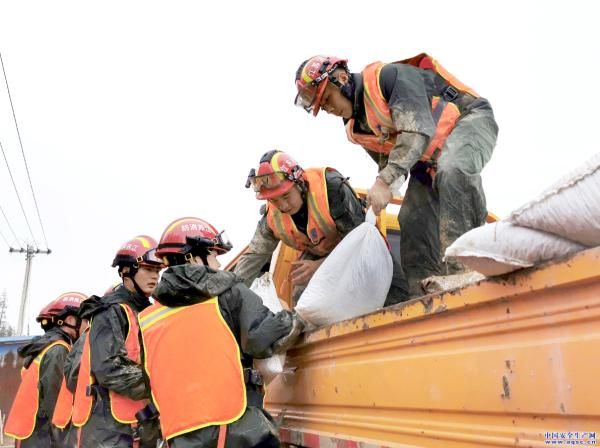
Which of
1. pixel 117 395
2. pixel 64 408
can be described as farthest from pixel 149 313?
pixel 64 408

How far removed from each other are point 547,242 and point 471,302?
268 mm

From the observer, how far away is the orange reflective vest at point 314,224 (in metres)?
3.50

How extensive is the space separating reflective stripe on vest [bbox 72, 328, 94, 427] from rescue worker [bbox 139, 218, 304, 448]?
3.81 ft

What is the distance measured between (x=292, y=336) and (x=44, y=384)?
11.6 ft

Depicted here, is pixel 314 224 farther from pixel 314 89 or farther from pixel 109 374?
pixel 109 374

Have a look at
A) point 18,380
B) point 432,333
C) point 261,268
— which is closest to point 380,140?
point 261,268

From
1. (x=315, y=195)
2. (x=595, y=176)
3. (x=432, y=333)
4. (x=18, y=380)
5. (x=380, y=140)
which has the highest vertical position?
(x=380, y=140)

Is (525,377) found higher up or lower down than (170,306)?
lower down

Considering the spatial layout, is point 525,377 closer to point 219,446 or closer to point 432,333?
point 432,333

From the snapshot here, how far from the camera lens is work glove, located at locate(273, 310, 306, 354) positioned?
2.60m

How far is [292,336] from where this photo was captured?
104 inches

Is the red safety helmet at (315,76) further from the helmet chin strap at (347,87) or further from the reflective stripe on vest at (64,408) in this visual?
the reflective stripe on vest at (64,408)

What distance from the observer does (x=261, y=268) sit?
4.09 metres

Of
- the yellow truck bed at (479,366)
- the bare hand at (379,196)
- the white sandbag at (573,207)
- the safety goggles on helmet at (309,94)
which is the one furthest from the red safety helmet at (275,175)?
the white sandbag at (573,207)
